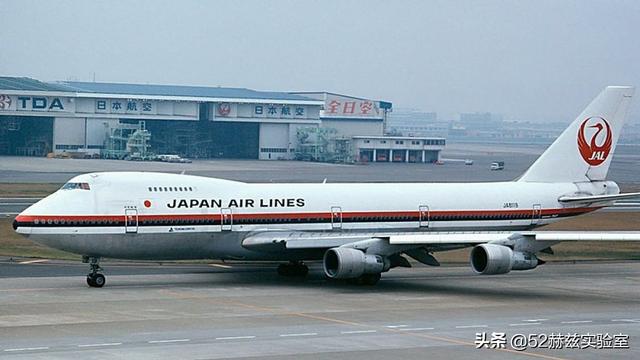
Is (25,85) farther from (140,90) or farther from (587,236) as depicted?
(587,236)

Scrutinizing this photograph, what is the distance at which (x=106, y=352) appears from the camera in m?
28.2

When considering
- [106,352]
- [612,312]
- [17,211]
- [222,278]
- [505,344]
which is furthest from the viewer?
[17,211]

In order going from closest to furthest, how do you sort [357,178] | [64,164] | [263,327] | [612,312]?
[263,327]
[612,312]
[357,178]
[64,164]

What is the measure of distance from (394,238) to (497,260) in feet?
13.3

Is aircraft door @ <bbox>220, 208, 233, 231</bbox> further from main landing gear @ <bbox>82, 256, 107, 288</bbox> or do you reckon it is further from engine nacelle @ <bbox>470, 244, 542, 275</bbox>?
engine nacelle @ <bbox>470, 244, 542, 275</bbox>

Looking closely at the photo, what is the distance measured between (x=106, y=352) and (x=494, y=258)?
17.5 meters

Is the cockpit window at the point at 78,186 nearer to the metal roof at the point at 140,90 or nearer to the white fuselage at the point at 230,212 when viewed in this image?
the white fuselage at the point at 230,212

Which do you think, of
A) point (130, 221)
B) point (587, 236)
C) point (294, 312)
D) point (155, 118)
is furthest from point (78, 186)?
point (155, 118)

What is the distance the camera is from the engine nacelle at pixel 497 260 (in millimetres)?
41625

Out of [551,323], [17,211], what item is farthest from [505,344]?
[17,211]

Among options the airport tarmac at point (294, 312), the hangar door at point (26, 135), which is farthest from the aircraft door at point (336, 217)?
the hangar door at point (26, 135)

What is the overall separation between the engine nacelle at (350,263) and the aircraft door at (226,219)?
380 centimetres

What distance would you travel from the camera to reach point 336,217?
151 feet

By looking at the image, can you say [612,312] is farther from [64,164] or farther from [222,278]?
[64,164]
